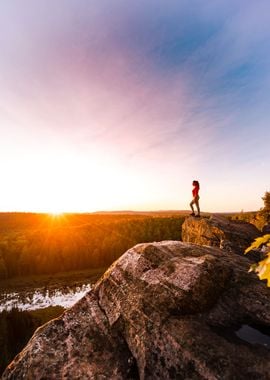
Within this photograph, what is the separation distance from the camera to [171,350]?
10.1 meters

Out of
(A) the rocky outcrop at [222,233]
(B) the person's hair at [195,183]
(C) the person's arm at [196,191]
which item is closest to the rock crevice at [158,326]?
(A) the rocky outcrop at [222,233]

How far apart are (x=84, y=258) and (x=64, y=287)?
3132cm

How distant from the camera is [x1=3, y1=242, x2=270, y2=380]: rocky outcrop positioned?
32.2ft

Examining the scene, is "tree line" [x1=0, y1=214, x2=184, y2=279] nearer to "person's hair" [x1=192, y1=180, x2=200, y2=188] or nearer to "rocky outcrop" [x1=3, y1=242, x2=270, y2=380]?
"person's hair" [x1=192, y1=180, x2=200, y2=188]

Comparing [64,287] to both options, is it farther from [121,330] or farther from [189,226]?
[121,330]

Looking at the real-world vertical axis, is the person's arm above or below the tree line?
above

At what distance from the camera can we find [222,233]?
24.3 m

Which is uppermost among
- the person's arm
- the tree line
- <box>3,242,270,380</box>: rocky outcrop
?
the person's arm

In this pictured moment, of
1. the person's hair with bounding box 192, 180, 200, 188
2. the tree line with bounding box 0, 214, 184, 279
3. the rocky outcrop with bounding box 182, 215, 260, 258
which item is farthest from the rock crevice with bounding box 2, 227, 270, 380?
the tree line with bounding box 0, 214, 184, 279

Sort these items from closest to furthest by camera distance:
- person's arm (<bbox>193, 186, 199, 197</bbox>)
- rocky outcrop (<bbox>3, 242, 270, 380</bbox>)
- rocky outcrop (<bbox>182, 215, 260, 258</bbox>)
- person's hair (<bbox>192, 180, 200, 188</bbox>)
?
rocky outcrop (<bbox>3, 242, 270, 380</bbox>), rocky outcrop (<bbox>182, 215, 260, 258</bbox>), person's hair (<bbox>192, 180, 200, 188</bbox>), person's arm (<bbox>193, 186, 199, 197</bbox>)

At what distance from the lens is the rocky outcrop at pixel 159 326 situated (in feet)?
32.2

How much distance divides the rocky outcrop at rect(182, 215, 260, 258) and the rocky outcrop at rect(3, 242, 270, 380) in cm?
900

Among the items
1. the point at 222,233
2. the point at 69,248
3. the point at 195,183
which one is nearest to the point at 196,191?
the point at 195,183

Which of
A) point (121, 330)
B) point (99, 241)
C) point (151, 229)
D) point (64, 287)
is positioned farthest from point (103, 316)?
point (151, 229)
